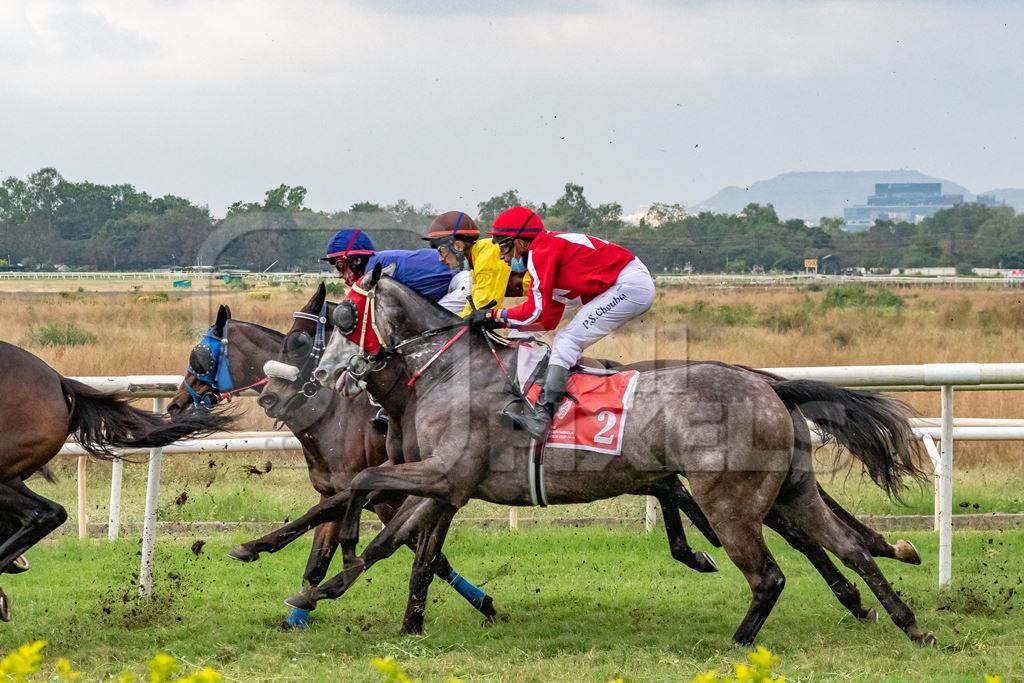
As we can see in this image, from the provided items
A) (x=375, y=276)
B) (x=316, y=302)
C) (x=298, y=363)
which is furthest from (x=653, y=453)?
(x=316, y=302)

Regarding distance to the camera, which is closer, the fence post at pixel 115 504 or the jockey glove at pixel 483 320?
the jockey glove at pixel 483 320

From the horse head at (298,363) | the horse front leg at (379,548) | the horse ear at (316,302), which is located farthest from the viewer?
the horse ear at (316,302)

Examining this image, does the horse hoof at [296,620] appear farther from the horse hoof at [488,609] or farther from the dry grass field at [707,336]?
the dry grass field at [707,336]

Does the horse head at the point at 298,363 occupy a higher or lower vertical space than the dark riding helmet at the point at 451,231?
Answer: lower

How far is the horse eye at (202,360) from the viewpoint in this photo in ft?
20.6

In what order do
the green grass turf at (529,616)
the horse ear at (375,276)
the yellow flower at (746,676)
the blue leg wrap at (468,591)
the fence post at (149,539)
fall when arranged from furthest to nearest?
the fence post at (149,539) < the blue leg wrap at (468,591) < the horse ear at (375,276) < the green grass turf at (529,616) < the yellow flower at (746,676)

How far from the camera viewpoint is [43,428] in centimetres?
580

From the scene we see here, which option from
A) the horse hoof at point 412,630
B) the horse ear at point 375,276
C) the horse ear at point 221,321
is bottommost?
the horse hoof at point 412,630

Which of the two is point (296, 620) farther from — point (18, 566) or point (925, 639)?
point (925, 639)

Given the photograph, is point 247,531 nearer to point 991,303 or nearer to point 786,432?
point 786,432

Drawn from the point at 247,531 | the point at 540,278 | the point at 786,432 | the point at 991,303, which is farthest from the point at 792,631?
the point at 991,303

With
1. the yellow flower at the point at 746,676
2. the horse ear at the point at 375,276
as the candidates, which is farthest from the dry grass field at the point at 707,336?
the yellow flower at the point at 746,676

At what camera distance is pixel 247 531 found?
7609 mm

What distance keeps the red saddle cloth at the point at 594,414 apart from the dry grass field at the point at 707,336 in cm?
107
